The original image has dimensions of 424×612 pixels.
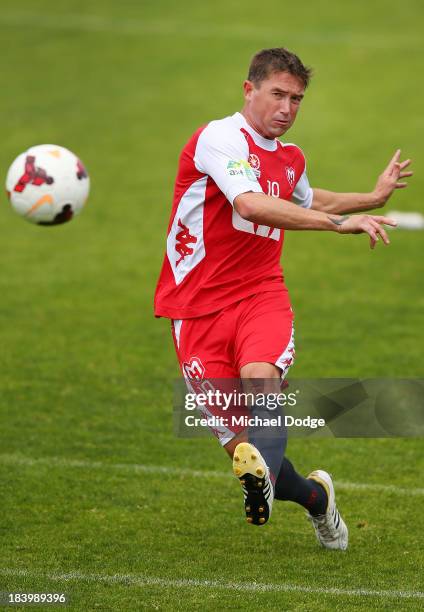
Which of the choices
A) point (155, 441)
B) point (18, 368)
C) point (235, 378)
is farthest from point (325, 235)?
point (235, 378)

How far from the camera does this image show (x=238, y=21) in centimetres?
2845

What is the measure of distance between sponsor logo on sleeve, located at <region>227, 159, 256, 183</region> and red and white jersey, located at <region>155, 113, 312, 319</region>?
12cm

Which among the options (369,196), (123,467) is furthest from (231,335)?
(123,467)

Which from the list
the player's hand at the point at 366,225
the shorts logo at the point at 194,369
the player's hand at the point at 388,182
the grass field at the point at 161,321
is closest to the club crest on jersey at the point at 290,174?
the player's hand at the point at 388,182

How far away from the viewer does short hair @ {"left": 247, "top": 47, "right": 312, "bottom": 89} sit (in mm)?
6312

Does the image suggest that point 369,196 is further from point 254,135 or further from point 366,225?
point 366,225

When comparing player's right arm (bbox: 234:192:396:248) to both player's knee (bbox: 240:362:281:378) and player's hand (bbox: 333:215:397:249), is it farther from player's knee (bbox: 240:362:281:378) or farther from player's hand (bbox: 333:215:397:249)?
player's knee (bbox: 240:362:281:378)

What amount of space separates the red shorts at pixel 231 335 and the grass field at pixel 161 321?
0.97 metres

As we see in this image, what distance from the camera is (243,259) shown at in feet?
21.3

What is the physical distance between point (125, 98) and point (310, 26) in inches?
229

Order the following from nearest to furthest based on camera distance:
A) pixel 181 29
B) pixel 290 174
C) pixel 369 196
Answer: pixel 290 174 → pixel 369 196 → pixel 181 29

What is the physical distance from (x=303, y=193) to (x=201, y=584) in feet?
7.52

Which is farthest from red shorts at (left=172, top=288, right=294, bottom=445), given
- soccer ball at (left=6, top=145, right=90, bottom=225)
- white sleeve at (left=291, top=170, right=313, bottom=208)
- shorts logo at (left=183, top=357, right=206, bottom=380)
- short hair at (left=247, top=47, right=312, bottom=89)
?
soccer ball at (left=6, top=145, right=90, bottom=225)

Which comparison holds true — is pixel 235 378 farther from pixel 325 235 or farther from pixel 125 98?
pixel 125 98
